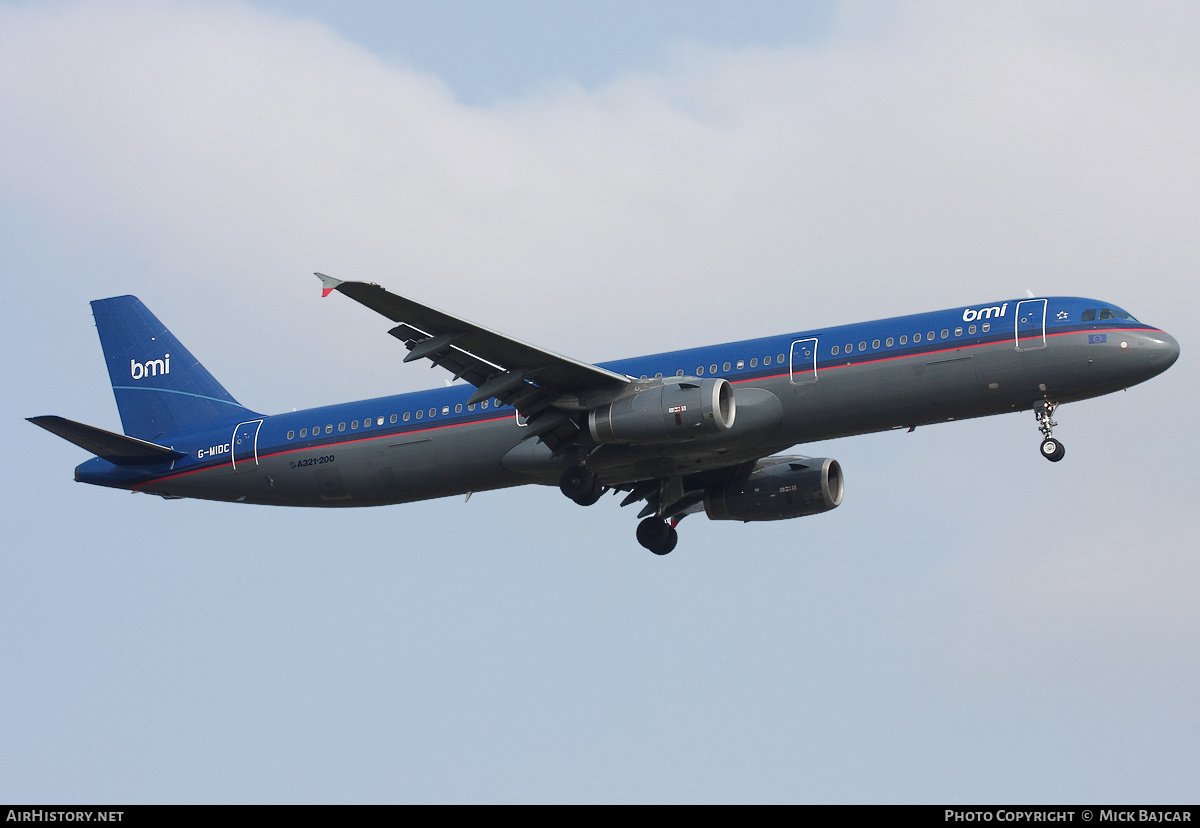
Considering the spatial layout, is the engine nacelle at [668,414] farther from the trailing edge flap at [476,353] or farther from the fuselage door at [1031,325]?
the fuselage door at [1031,325]

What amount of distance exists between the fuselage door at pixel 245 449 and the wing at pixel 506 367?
8.06 meters

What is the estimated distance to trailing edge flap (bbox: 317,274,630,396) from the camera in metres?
36.9

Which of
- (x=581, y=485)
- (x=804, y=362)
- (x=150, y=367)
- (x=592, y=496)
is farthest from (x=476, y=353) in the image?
(x=150, y=367)

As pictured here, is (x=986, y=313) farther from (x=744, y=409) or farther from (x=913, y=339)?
(x=744, y=409)

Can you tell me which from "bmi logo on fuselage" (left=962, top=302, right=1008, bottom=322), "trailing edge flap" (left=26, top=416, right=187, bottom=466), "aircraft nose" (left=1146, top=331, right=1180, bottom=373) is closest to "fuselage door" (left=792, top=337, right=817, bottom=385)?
"bmi logo on fuselage" (left=962, top=302, right=1008, bottom=322)

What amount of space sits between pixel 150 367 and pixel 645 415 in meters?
19.4

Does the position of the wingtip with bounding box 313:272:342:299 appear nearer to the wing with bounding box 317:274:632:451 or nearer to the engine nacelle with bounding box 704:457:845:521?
the wing with bounding box 317:274:632:451

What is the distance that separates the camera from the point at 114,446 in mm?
44562

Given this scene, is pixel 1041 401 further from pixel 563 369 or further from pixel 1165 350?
pixel 563 369

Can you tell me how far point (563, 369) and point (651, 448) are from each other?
3.21m

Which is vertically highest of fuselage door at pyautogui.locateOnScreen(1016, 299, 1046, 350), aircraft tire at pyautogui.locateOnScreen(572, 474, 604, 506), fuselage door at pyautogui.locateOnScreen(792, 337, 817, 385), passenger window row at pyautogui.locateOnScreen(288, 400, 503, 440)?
fuselage door at pyautogui.locateOnScreen(1016, 299, 1046, 350)

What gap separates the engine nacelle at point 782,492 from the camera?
1756 inches

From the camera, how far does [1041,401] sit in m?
37.9

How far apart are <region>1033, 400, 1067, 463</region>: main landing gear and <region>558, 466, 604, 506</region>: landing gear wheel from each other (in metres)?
11.9
